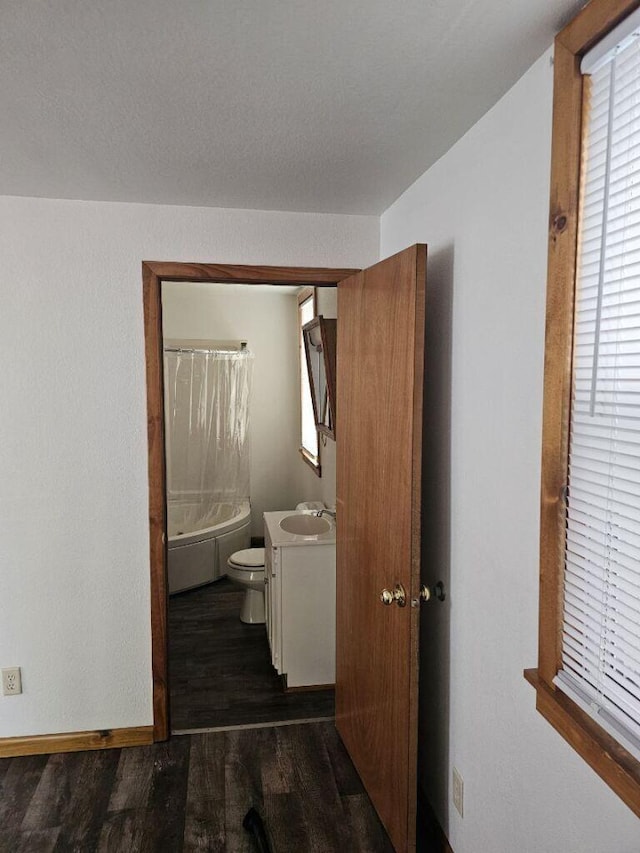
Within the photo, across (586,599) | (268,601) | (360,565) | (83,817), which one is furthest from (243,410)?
(586,599)

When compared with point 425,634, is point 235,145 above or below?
above

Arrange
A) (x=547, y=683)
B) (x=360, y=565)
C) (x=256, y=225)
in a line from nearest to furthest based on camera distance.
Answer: (x=547, y=683) → (x=360, y=565) → (x=256, y=225)

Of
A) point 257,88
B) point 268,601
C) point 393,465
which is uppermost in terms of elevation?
point 257,88

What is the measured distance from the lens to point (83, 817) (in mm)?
2221

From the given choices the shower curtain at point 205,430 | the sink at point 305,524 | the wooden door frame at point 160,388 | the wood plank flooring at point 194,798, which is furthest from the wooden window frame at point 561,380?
the shower curtain at point 205,430

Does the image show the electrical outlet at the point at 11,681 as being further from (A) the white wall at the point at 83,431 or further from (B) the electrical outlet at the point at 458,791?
(B) the electrical outlet at the point at 458,791

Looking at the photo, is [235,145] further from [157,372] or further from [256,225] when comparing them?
[157,372]

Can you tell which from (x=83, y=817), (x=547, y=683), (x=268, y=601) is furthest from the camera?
(x=268, y=601)

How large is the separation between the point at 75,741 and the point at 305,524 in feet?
5.11

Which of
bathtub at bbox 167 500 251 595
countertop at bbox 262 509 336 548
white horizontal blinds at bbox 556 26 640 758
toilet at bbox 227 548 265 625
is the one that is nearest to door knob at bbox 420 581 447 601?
white horizontal blinds at bbox 556 26 640 758

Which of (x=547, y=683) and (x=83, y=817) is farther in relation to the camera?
(x=83, y=817)

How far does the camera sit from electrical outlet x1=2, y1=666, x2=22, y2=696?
2549mm

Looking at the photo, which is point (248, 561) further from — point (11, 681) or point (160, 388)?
point (160, 388)

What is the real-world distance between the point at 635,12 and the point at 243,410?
4296mm
